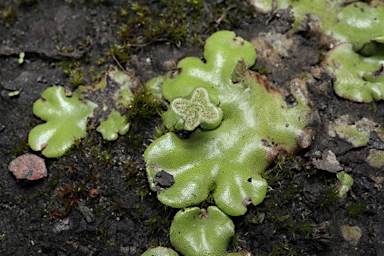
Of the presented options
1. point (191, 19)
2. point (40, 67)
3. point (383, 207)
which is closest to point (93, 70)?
point (40, 67)

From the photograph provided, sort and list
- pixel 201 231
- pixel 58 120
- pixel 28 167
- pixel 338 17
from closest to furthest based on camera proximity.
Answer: pixel 201 231
pixel 28 167
pixel 58 120
pixel 338 17

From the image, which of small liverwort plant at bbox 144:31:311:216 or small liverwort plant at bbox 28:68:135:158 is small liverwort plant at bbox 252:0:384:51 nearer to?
small liverwort plant at bbox 144:31:311:216

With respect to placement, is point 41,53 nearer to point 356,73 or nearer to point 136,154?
point 136,154

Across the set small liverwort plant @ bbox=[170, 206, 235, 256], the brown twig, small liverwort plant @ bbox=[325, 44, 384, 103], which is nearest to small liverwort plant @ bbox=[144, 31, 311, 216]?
small liverwort plant @ bbox=[170, 206, 235, 256]

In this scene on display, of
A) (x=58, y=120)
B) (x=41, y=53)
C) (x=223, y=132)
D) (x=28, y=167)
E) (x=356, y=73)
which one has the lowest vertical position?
(x=28, y=167)

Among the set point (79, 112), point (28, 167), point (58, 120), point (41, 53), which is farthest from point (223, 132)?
point (41, 53)

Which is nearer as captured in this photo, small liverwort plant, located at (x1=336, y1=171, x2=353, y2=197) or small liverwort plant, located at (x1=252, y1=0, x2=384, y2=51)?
small liverwort plant, located at (x1=336, y1=171, x2=353, y2=197)
